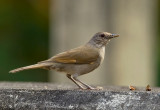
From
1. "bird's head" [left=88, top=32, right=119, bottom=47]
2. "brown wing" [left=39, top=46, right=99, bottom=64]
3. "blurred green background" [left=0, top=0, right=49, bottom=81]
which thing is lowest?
"blurred green background" [left=0, top=0, right=49, bottom=81]

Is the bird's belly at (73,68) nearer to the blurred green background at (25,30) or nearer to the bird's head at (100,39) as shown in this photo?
the bird's head at (100,39)

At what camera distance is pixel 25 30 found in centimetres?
1938

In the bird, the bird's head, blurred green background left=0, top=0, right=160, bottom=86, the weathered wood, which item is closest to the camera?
the weathered wood

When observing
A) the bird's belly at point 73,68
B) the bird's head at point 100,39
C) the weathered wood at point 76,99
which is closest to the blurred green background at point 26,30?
the bird's head at point 100,39

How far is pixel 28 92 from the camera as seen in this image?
253 inches

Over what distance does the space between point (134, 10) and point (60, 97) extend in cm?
727

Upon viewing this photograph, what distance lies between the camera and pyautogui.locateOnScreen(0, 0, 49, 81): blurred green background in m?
19.2

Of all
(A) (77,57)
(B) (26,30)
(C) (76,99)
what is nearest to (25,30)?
(B) (26,30)

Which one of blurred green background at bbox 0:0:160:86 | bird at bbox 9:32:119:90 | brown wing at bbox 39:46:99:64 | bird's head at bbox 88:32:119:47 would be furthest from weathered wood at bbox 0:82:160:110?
blurred green background at bbox 0:0:160:86

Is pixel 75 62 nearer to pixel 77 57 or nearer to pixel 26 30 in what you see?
pixel 77 57

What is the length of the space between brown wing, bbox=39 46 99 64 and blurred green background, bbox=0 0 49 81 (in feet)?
34.6

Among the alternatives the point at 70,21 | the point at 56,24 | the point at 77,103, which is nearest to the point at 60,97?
the point at 77,103

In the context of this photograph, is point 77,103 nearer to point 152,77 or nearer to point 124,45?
point 124,45

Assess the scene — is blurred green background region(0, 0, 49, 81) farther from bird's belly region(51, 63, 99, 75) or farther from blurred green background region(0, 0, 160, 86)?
bird's belly region(51, 63, 99, 75)
